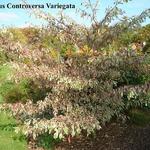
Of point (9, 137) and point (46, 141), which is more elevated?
point (9, 137)

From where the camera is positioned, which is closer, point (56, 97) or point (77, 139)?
point (56, 97)

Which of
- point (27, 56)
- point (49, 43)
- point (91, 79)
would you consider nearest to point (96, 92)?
point (91, 79)

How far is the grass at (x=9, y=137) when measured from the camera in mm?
9875

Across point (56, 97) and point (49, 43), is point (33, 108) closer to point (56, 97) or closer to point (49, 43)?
point (56, 97)

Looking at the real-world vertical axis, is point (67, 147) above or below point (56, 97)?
below

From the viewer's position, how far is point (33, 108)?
376 inches

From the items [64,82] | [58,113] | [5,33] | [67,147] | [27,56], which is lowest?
[67,147]

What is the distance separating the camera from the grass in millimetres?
9875

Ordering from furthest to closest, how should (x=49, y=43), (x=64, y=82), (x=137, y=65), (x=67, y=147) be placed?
(x=49, y=43) < (x=67, y=147) < (x=137, y=65) < (x=64, y=82)

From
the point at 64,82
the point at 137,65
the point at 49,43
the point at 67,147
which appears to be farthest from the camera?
the point at 49,43

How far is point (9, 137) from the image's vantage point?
34.5 ft

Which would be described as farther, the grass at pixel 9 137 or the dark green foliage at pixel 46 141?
the dark green foliage at pixel 46 141

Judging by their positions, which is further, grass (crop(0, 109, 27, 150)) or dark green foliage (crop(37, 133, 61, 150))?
dark green foliage (crop(37, 133, 61, 150))

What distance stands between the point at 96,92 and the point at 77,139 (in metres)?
1.75
